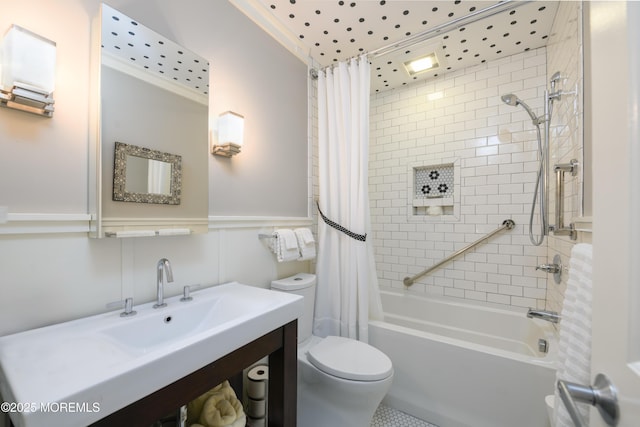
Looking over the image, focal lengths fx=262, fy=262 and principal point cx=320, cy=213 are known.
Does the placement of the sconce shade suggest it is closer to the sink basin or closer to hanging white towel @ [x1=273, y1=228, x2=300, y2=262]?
the sink basin

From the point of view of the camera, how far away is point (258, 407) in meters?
1.36

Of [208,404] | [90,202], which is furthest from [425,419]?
[90,202]

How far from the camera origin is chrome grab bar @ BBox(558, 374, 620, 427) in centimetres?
40

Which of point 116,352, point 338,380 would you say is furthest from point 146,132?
point 338,380

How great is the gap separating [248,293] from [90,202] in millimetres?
730

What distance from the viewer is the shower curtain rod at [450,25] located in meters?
1.52

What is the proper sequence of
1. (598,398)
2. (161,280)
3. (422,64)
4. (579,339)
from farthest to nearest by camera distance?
1. (422,64)
2. (161,280)
3. (579,339)
4. (598,398)

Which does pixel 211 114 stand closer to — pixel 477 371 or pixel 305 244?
pixel 305 244

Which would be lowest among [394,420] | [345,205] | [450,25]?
[394,420]

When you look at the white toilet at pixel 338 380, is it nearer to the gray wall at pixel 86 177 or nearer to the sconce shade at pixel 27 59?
the gray wall at pixel 86 177

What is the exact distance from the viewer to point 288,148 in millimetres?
Result: 1926

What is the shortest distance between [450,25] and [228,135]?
1522 mm

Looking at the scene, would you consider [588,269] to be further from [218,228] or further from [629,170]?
[218,228]

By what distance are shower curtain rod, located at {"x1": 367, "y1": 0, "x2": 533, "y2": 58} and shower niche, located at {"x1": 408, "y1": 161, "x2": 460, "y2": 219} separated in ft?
3.43
